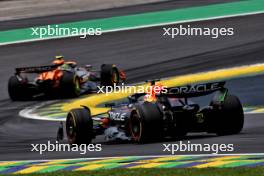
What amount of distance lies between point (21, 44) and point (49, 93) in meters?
8.78

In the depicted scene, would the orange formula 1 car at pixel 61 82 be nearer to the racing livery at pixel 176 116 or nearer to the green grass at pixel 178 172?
the racing livery at pixel 176 116

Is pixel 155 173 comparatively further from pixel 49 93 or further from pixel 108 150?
pixel 49 93

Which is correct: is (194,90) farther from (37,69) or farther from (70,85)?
(37,69)

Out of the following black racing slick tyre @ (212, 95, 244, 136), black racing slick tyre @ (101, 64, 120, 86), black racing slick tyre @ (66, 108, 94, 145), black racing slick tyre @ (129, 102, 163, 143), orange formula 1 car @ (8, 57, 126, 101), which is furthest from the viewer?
black racing slick tyre @ (101, 64, 120, 86)

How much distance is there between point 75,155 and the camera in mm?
18969

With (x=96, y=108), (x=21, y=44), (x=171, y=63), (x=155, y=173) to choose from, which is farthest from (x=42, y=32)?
(x=155, y=173)

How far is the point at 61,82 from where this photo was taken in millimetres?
28438

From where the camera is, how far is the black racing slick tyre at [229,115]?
1898 centimetres
